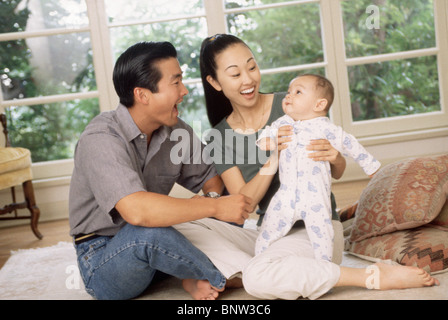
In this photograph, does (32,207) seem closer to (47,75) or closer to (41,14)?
(47,75)

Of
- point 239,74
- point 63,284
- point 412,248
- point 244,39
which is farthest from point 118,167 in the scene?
point 244,39

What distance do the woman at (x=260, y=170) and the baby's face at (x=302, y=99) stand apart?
0.23 feet

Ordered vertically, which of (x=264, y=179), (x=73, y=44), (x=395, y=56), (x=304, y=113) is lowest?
(x=264, y=179)

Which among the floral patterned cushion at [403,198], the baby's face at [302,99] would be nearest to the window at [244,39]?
the floral patterned cushion at [403,198]

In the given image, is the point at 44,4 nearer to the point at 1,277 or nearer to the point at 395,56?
the point at 1,277

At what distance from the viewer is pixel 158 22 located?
399cm

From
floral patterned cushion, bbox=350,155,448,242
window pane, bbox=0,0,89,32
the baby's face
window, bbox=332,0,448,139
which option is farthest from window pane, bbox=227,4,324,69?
the baby's face

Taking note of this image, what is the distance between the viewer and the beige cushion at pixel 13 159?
321 centimetres

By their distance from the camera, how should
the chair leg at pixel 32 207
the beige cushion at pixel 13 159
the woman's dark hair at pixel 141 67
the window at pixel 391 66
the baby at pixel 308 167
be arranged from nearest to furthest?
the baby at pixel 308 167 < the woman's dark hair at pixel 141 67 < the beige cushion at pixel 13 159 < the chair leg at pixel 32 207 < the window at pixel 391 66

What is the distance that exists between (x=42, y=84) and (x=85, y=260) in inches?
99.0

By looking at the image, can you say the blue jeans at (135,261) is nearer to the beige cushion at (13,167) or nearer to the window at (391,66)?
the beige cushion at (13,167)

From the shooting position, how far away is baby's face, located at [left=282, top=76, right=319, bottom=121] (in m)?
1.80
